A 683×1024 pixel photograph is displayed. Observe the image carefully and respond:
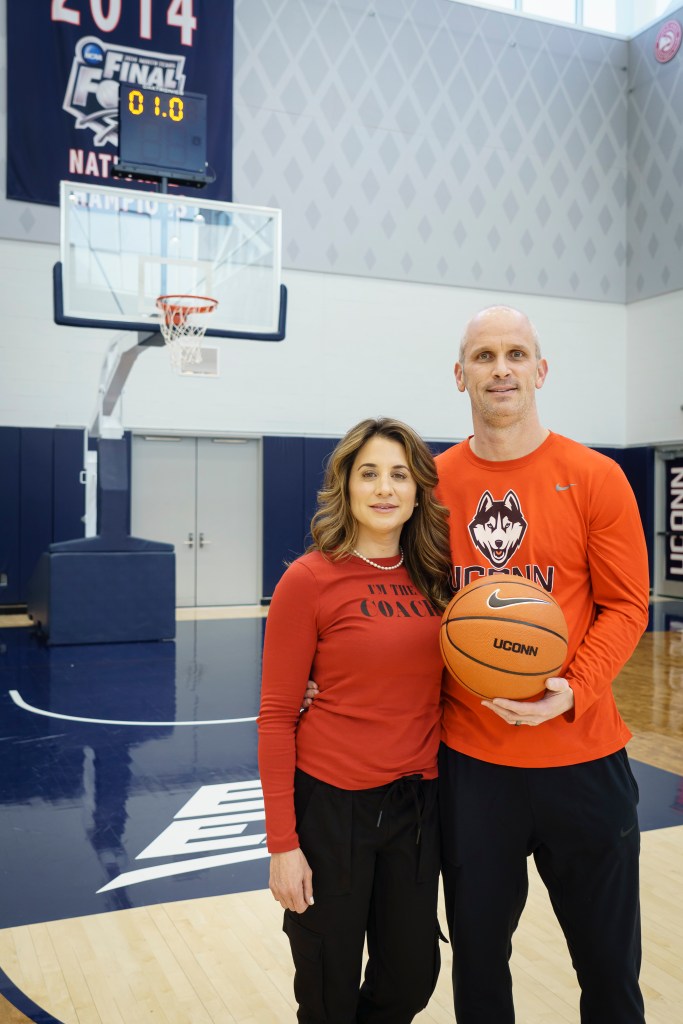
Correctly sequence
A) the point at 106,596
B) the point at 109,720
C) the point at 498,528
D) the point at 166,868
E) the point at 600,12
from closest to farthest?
the point at 498,528 < the point at 166,868 < the point at 109,720 < the point at 106,596 < the point at 600,12

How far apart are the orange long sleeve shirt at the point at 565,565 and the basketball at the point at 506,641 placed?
9 centimetres

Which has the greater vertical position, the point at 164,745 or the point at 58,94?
the point at 58,94

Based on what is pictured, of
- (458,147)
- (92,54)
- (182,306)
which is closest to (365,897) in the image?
(182,306)

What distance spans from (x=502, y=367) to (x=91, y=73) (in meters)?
10.4

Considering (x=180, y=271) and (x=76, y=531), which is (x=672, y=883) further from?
(x=76, y=531)

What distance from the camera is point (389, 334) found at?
1227cm

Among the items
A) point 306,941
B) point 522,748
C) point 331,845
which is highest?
point 522,748

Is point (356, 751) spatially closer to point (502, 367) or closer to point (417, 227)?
point (502, 367)

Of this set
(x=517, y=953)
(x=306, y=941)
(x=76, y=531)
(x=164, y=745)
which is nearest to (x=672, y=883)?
(x=517, y=953)

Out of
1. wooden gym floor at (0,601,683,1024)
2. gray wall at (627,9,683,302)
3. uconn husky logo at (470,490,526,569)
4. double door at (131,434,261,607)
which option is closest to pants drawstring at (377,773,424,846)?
uconn husky logo at (470,490,526,569)

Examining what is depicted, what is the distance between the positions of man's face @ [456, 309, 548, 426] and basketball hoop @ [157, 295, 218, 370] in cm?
614

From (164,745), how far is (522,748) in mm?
3654

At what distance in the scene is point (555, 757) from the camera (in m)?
1.86

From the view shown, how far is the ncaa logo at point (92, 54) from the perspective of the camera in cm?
1052
